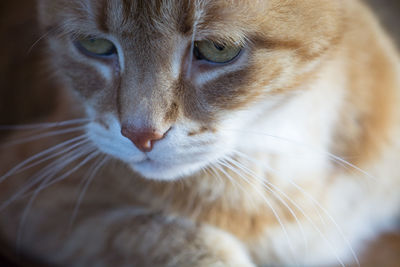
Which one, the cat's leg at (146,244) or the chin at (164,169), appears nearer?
the chin at (164,169)

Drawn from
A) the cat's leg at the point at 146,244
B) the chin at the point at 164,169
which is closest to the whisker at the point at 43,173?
the cat's leg at the point at 146,244

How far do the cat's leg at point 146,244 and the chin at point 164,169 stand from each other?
18 centimetres

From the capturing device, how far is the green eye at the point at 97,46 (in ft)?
2.92

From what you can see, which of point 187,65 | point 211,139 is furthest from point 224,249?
point 187,65

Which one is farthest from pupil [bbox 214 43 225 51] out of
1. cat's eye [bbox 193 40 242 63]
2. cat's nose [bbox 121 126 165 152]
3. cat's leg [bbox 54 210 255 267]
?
cat's leg [bbox 54 210 255 267]

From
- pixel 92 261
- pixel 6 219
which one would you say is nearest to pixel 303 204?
pixel 92 261

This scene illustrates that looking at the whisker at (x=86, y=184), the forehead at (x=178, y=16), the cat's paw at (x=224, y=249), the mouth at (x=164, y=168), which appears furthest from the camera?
the whisker at (x=86, y=184)

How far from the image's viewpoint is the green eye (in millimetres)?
890

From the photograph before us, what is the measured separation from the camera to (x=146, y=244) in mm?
1045

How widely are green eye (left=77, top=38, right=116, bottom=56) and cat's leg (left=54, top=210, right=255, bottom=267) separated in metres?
0.40

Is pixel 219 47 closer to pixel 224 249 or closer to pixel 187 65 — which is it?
pixel 187 65

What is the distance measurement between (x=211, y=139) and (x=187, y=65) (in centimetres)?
15

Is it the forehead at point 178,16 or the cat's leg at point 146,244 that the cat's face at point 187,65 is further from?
the cat's leg at point 146,244

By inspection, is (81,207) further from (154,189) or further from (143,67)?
(143,67)
